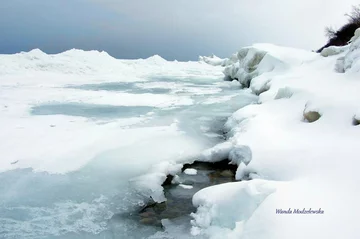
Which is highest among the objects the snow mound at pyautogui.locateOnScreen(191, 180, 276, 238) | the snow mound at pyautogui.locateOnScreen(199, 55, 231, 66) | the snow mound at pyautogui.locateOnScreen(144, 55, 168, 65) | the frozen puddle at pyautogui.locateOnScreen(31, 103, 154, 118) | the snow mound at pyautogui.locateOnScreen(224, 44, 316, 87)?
the snow mound at pyautogui.locateOnScreen(224, 44, 316, 87)

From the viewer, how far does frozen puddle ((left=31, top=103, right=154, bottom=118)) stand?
841cm

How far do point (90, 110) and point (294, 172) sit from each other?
729cm

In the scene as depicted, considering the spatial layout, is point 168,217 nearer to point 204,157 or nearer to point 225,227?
point 225,227

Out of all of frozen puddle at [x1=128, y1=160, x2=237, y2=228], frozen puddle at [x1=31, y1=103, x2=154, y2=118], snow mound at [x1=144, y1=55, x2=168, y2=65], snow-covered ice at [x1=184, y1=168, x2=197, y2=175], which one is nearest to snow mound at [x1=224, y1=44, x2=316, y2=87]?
frozen puddle at [x1=31, y1=103, x2=154, y2=118]

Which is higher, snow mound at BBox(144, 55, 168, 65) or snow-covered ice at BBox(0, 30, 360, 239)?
snow-covered ice at BBox(0, 30, 360, 239)

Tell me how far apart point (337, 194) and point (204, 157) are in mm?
2635

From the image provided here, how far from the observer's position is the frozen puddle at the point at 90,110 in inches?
331

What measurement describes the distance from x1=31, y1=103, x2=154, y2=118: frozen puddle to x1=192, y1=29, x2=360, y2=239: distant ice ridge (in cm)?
366

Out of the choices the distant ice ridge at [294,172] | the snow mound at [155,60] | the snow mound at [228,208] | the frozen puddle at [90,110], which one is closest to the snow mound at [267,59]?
the distant ice ridge at [294,172]

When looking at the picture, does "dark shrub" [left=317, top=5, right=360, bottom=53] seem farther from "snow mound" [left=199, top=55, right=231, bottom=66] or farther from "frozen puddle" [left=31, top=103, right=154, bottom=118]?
"snow mound" [left=199, top=55, right=231, bottom=66]

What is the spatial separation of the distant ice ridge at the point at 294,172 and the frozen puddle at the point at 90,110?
3.66 m

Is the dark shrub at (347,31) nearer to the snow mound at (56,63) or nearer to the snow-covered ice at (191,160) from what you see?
the snow-covered ice at (191,160)

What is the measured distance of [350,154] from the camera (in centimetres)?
325

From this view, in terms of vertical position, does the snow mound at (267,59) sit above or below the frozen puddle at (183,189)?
above
